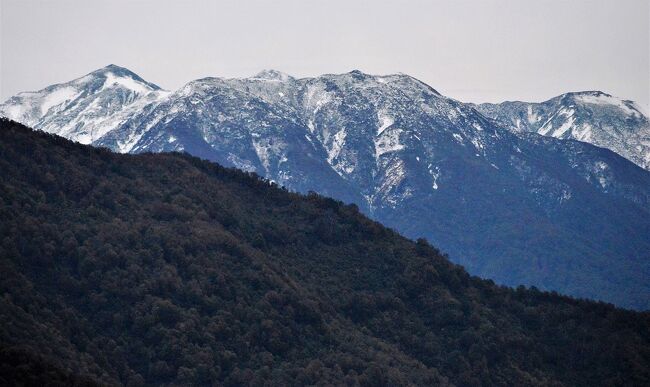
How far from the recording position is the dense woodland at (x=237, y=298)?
466 feet

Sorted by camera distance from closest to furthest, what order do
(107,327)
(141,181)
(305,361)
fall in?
(107,327), (305,361), (141,181)

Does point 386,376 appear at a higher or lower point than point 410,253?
lower

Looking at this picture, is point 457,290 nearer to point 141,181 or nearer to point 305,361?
point 305,361

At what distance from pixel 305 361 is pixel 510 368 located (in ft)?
119

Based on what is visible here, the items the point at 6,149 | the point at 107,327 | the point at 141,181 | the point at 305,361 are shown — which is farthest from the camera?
the point at 141,181

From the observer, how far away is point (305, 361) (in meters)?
154

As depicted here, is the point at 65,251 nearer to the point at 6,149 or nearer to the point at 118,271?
the point at 118,271

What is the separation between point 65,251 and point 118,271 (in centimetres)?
858

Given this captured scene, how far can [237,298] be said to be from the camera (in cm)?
15975

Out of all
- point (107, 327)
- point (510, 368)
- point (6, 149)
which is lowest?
point (107, 327)

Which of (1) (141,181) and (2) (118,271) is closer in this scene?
(2) (118,271)

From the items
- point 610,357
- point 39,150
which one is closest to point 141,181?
point 39,150

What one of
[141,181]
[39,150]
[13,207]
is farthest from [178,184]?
[13,207]

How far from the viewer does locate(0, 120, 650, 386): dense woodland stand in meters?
142
